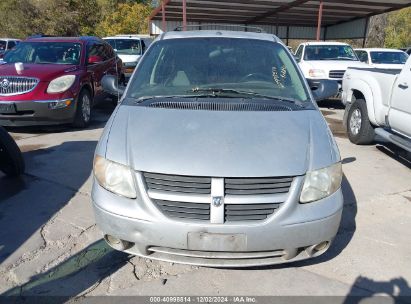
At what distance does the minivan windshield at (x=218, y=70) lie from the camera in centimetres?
354

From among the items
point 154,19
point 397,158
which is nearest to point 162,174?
point 397,158

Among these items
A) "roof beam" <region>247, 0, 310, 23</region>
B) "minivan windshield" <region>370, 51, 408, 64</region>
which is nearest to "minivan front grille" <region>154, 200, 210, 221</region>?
"minivan windshield" <region>370, 51, 408, 64</region>

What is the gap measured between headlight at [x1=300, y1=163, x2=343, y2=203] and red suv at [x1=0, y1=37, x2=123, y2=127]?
4.34m

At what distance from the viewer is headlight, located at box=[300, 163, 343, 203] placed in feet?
8.46

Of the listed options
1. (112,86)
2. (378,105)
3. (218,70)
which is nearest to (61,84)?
(112,86)

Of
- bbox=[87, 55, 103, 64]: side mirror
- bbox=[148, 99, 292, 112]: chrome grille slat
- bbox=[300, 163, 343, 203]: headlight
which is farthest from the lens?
bbox=[87, 55, 103, 64]: side mirror

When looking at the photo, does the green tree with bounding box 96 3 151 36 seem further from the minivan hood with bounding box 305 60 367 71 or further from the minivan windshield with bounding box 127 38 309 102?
the minivan windshield with bounding box 127 38 309 102

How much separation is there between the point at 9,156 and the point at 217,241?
3.48 metres

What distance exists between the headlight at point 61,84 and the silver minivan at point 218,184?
14.4 ft

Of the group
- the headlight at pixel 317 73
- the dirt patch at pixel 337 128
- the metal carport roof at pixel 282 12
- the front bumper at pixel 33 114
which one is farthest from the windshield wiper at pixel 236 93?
the metal carport roof at pixel 282 12

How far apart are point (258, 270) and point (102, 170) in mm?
1438

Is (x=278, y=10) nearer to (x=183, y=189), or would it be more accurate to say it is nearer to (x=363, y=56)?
(x=363, y=56)

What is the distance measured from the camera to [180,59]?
12.5ft

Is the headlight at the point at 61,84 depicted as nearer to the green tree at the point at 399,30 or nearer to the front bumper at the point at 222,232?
the front bumper at the point at 222,232
